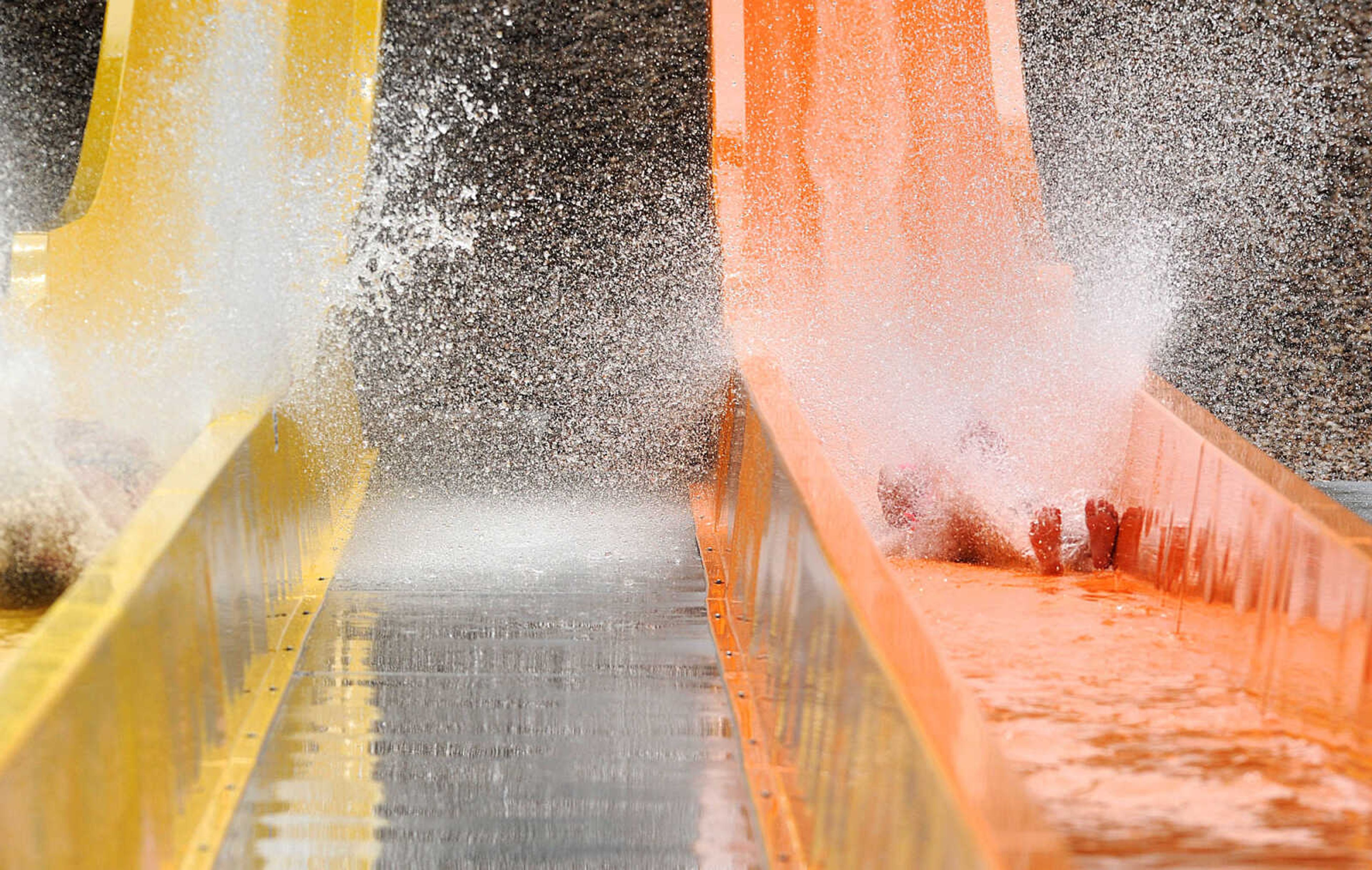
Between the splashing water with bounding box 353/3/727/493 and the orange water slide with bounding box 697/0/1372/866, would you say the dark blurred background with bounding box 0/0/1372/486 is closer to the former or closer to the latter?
the splashing water with bounding box 353/3/727/493

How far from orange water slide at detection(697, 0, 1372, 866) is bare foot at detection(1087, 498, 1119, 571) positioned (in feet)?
0.12

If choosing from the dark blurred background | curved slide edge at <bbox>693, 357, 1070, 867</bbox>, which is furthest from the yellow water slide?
the dark blurred background

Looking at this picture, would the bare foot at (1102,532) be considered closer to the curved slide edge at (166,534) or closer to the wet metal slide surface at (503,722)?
the wet metal slide surface at (503,722)

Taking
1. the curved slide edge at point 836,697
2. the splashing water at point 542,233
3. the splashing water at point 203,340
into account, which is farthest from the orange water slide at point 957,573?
the splashing water at point 203,340

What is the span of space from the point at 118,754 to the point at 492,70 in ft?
13.8

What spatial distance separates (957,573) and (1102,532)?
0.93 feet

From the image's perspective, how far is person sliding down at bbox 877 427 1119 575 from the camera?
8.65 feet

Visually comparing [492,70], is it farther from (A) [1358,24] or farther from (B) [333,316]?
(A) [1358,24]

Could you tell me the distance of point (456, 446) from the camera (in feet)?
12.6

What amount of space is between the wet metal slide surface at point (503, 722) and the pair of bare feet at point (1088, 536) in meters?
0.64

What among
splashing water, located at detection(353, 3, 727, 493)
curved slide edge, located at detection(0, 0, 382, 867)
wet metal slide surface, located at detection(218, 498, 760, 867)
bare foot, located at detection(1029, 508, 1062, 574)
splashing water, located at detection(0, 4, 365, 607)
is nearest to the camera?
curved slide edge, located at detection(0, 0, 382, 867)

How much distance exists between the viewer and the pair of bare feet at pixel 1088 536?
2625 mm

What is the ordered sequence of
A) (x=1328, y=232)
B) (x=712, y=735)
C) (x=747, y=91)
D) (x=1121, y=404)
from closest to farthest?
(x=712, y=735), (x=1121, y=404), (x=747, y=91), (x=1328, y=232)

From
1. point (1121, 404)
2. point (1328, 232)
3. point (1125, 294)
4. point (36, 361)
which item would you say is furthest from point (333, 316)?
point (1328, 232)
